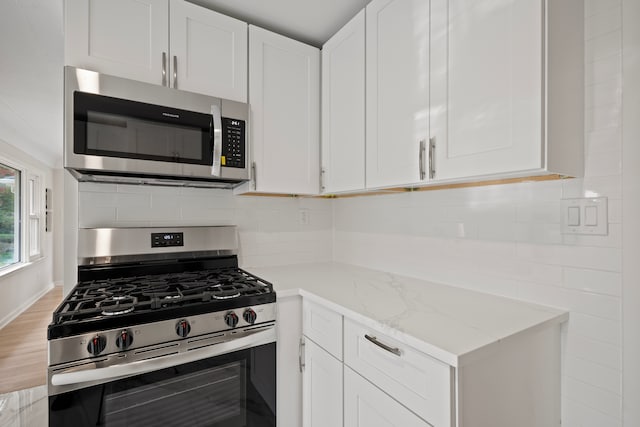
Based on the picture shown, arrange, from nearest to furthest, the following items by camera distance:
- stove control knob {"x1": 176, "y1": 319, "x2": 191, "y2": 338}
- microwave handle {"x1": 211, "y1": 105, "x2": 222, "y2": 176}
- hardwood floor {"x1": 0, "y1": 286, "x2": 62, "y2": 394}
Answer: stove control knob {"x1": 176, "y1": 319, "x2": 191, "y2": 338}
microwave handle {"x1": 211, "y1": 105, "x2": 222, "y2": 176}
hardwood floor {"x1": 0, "y1": 286, "x2": 62, "y2": 394}

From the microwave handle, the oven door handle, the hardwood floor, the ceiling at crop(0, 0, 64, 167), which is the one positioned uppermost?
the ceiling at crop(0, 0, 64, 167)

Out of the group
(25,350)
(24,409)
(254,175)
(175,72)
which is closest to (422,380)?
(254,175)

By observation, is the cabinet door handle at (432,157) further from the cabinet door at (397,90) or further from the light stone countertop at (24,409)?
the light stone countertop at (24,409)

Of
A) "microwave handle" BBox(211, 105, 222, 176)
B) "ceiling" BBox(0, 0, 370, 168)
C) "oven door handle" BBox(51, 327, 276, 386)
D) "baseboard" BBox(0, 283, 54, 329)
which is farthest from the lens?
"baseboard" BBox(0, 283, 54, 329)

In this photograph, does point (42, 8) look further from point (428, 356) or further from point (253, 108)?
point (428, 356)

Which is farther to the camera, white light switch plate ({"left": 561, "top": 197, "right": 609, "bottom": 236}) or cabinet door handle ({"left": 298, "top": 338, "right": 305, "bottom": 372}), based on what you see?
cabinet door handle ({"left": 298, "top": 338, "right": 305, "bottom": 372})

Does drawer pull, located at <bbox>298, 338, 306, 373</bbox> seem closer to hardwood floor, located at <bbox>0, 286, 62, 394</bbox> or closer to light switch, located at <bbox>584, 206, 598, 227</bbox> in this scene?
light switch, located at <bbox>584, 206, 598, 227</bbox>

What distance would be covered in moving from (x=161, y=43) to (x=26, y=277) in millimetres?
5361

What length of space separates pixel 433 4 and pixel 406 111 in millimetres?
405

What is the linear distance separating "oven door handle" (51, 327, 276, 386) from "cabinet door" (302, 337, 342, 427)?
205 millimetres

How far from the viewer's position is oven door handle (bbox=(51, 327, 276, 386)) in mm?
1039

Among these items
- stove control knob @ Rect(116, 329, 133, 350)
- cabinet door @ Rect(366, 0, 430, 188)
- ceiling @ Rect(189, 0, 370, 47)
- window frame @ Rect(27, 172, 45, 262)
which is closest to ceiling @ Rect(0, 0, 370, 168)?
ceiling @ Rect(189, 0, 370, 47)

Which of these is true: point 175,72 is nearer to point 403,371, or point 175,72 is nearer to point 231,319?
point 231,319

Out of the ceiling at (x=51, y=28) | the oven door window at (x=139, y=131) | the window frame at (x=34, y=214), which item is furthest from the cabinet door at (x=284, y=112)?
the window frame at (x=34, y=214)
